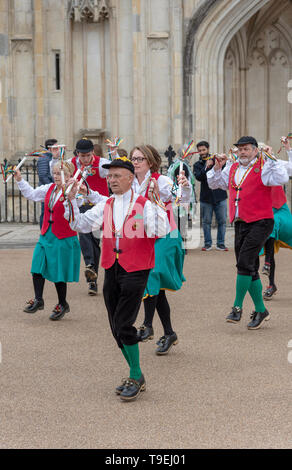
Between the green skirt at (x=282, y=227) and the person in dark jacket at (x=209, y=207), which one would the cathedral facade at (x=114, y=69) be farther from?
the green skirt at (x=282, y=227)

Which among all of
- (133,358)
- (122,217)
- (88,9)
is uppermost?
(88,9)

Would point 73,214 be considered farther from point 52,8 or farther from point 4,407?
point 52,8

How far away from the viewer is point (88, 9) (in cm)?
1617

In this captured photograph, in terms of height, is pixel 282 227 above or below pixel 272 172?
below

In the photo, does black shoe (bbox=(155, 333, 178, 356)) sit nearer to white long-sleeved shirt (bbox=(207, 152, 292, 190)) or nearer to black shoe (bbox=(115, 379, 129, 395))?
black shoe (bbox=(115, 379, 129, 395))

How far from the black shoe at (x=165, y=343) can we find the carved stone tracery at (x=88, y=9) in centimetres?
1194

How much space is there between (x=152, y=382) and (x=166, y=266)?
1154mm

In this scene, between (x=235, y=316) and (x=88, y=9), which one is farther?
(x=88, y=9)

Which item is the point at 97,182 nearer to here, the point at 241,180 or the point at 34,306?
the point at 34,306

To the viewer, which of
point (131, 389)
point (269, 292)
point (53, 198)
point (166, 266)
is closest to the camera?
point (131, 389)

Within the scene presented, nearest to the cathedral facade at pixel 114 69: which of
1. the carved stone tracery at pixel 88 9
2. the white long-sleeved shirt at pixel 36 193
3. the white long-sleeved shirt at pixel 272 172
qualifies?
the carved stone tracery at pixel 88 9

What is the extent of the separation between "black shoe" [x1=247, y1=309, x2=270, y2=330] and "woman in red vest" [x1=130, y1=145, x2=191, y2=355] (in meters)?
0.92

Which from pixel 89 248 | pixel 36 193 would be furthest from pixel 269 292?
pixel 36 193

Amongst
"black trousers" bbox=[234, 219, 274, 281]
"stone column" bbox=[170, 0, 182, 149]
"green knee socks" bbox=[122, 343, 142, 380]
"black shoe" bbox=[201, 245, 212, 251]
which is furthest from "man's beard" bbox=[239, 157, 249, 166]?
"stone column" bbox=[170, 0, 182, 149]
